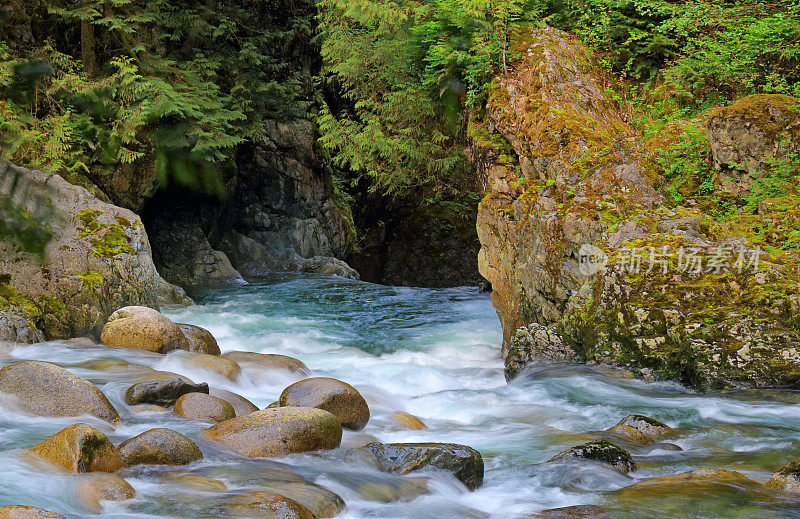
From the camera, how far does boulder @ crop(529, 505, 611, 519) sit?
4.04 meters

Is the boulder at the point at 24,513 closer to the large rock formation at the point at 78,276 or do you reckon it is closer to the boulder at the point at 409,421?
the boulder at the point at 409,421

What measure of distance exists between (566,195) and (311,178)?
1231 cm

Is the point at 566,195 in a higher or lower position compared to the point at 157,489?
higher

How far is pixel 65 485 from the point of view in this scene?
13.0ft

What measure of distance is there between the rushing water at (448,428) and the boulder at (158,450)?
0.29ft

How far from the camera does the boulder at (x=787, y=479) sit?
4242 millimetres

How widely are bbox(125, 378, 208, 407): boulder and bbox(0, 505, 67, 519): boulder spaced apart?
105 inches

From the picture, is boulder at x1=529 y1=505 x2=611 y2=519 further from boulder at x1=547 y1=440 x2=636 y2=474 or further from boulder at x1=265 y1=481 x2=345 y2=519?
boulder at x1=265 y1=481 x2=345 y2=519

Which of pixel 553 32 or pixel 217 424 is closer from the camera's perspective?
pixel 217 424

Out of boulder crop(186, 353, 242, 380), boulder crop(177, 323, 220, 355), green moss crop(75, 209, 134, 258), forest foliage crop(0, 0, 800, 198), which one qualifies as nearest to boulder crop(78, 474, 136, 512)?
boulder crop(186, 353, 242, 380)

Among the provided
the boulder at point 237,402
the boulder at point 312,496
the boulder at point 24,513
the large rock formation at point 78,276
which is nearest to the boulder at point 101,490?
the boulder at point 24,513

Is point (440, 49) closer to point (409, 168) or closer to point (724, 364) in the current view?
point (409, 168)

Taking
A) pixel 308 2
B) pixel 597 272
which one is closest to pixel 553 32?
pixel 597 272

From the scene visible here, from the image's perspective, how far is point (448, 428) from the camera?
21.3ft
